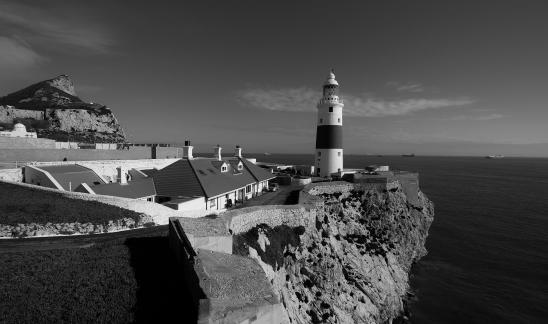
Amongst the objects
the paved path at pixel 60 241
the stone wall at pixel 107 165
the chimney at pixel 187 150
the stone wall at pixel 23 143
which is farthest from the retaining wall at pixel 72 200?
the chimney at pixel 187 150

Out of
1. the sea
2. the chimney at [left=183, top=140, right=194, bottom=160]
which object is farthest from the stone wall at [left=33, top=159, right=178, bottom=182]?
the sea

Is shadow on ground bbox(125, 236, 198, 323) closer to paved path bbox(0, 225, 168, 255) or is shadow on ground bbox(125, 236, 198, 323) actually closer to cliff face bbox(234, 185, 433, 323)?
paved path bbox(0, 225, 168, 255)

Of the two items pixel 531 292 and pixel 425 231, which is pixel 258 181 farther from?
pixel 531 292

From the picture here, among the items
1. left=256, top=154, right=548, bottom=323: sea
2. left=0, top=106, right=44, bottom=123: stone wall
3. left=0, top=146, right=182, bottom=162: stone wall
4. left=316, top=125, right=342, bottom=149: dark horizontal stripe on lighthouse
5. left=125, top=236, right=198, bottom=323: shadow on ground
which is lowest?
left=256, top=154, right=548, bottom=323: sea

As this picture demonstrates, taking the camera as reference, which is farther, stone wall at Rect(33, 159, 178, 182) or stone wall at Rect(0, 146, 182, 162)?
stone wall at Rect(33, 159, 178, 182)

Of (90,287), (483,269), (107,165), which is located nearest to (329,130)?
(483,269)

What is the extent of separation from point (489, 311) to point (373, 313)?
11.2m

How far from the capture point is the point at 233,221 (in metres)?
18.3

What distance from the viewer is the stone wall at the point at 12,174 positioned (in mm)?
24859

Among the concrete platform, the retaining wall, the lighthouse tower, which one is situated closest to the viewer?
the concrete platform

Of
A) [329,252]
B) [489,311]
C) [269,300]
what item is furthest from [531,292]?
[269,300]

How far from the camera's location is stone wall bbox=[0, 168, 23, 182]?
81.6ft

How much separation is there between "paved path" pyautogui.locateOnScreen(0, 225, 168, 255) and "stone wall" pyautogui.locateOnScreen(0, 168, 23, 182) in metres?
13.0

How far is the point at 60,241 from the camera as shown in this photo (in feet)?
52.8
